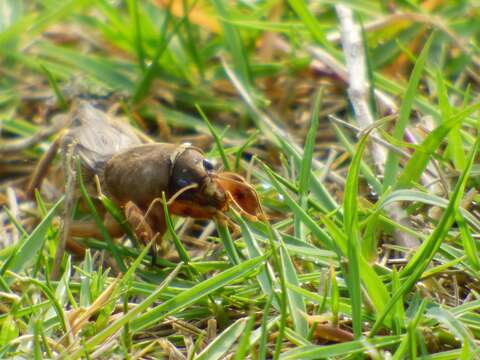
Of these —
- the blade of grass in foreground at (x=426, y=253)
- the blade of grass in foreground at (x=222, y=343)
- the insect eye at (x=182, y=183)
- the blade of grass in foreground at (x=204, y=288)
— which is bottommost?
the blade of grass in foreground at (x=222, y=343)

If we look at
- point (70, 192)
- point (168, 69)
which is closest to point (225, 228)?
point (70, 192)

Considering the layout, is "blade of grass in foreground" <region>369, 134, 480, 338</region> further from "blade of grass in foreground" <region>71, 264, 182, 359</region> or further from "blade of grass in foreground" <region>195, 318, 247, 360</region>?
"blade of grass in foreground" <region>71, 264, 182, 359</region>

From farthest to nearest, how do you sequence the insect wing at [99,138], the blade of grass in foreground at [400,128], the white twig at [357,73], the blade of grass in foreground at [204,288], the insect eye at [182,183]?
the insect wing at [99,138], the white twig at [357,73], the insect eye at [182,183], the blade of grass in foreground at [400,128], the blade of grass in foreground at [204,288]

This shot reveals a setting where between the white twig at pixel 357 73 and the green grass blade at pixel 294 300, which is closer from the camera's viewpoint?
the green grass blade at pixel 294 300

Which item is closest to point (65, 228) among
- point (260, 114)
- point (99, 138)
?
point (99, 138)

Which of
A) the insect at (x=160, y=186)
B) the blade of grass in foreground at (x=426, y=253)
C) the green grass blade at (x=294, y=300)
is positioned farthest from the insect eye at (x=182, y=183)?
the blade of grass in foreground at (x=426, y=253)

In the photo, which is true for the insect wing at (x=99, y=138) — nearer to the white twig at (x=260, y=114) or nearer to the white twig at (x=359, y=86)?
the white twig at (x=260, y=114)
